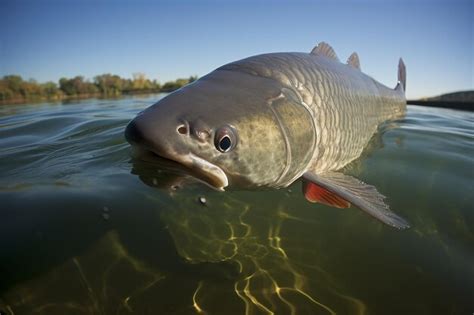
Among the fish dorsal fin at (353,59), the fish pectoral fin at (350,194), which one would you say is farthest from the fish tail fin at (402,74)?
the fish pectoral fin at (350,194)

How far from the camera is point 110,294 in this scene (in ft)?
5.91

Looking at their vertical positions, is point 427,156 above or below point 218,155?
below

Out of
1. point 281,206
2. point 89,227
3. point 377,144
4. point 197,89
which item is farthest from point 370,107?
point 89,227

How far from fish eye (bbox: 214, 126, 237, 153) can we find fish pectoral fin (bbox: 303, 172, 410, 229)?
93 centimetres

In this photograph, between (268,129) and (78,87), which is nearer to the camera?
(268,129)

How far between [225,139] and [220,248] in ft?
3.05

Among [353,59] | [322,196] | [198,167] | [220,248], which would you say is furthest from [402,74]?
[198,167]

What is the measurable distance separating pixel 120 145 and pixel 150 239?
8.63 ft

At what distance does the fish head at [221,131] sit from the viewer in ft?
5.13

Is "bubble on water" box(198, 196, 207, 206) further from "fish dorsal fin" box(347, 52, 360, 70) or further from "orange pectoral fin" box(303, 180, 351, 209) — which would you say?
"fish dorsal fin" box(347, 52, 360, 70)

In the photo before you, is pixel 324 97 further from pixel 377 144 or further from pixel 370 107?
pixel 377 144

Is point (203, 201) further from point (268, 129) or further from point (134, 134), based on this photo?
point (134, 134)

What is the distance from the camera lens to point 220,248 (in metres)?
2.28

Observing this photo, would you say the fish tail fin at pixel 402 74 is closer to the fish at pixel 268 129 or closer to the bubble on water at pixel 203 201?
the fish at pixel 268 129
